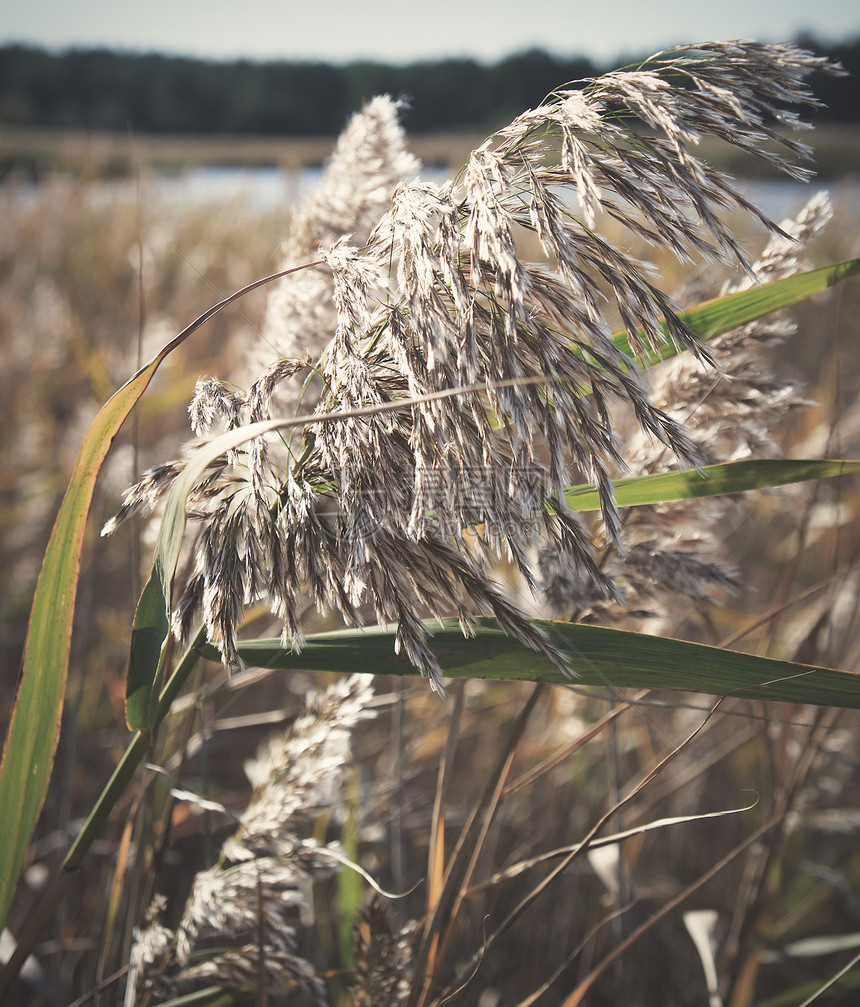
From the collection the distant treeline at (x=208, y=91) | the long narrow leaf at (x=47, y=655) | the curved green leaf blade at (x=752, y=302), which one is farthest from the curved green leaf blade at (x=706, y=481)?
the distant treeline at (x=208, y=91)

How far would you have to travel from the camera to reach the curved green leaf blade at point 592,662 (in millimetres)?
584

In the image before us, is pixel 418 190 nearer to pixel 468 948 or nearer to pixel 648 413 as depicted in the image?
pixel 648 413

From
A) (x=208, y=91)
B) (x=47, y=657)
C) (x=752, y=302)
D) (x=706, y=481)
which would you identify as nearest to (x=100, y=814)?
(x=47, y=657)

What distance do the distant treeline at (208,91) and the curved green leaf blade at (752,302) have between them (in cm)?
511

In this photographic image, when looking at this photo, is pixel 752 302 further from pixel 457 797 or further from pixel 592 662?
pixel 457 797

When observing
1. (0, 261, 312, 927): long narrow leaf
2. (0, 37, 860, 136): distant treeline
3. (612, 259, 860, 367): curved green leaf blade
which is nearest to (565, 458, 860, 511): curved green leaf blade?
(612, 259, 860, 367): curved green leaf blade

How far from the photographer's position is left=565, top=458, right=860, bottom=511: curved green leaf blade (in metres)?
0.68

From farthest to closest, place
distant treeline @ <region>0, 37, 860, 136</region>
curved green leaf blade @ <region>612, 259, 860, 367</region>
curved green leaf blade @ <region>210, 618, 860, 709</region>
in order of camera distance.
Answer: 1. distant treeline @ <region>0, 37, 860, 136</region>
2. curved green leaf blade @ <region>612, 259, 860, 367</region>
3. curved green leaf blade @ <region>210, 618, 860, 709</region>

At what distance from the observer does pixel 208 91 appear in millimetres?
13820

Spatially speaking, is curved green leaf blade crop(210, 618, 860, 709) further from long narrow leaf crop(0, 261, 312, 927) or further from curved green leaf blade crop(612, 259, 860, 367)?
curved green leaf blade crop(612, 259, 860, 367)

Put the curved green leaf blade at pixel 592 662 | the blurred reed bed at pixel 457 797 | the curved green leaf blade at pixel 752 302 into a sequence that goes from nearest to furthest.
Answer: the curved green leaf blade at pixel 592 662
the curved green leaf blade at pixel 752 302
the blurred reed bed at pixel 457 797

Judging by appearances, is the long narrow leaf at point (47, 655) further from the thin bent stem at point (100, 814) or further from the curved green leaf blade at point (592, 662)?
the curved green leaf blade at point (592, 662)

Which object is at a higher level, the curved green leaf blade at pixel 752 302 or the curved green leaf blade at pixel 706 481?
the curved green leaf blade at pixel 752 302

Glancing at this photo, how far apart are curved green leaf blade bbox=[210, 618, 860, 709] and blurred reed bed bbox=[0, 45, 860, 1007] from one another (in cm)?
4
